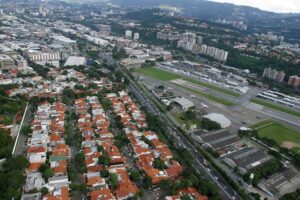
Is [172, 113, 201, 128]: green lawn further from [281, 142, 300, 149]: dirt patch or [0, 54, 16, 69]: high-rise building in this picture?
[0, 54, 16, 69]: high-rise building

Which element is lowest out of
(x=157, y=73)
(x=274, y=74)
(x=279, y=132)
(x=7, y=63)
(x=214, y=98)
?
(x=279, y=132)

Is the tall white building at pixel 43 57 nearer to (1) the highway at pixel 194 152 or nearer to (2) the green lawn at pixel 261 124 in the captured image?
(1) the highway at pixel 194 152

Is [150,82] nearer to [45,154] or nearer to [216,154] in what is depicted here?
[216,154]

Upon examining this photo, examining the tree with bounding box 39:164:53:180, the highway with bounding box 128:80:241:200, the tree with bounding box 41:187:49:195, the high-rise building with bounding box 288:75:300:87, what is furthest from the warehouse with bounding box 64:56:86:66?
the high-rise building with bounding box 288:75:300:87

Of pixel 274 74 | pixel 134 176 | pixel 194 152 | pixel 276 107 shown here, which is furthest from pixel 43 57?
pixel 274 74

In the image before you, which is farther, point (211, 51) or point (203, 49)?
point (203, 49)

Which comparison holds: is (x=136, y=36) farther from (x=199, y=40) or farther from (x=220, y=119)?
(x=220, y=119)
